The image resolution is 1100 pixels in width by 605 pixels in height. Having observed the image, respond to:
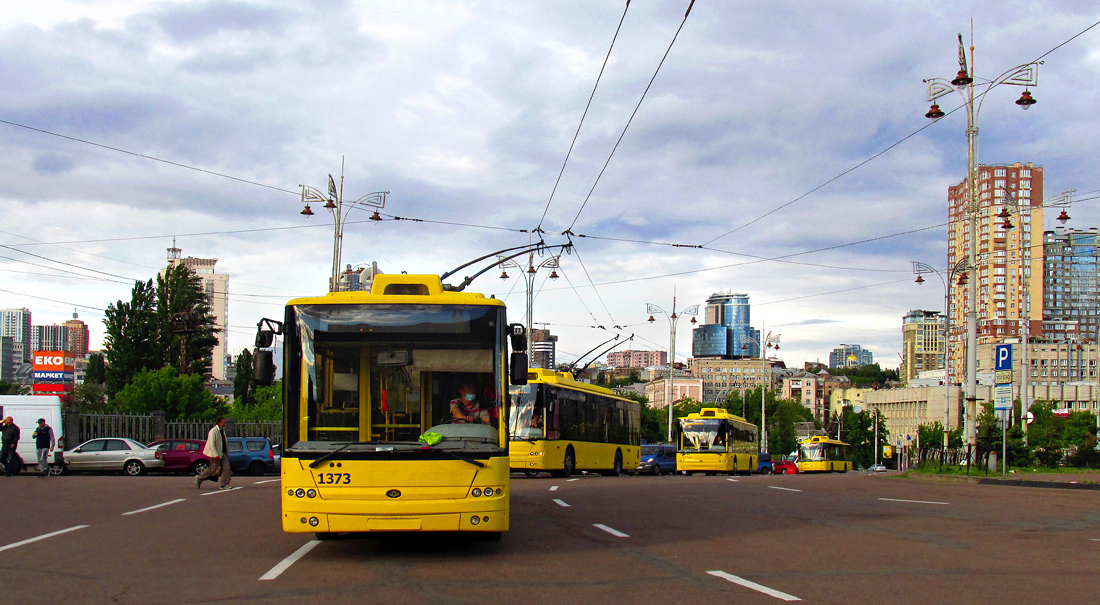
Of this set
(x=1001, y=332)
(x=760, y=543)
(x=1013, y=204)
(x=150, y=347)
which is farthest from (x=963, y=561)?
(x=1001, y=332)

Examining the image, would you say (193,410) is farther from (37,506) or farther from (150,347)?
(37,506)

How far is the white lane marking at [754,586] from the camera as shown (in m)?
7.86

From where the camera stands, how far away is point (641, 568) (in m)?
9.48

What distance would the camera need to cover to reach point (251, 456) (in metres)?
35.1

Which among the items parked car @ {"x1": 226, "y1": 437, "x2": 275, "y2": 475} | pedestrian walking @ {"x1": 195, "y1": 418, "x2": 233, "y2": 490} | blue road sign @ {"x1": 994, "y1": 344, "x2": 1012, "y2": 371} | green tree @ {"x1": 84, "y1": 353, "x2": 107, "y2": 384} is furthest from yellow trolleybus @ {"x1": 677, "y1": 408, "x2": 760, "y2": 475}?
green tree @ {"x1": 84, "y1": 353, "x2": 107, "y2": 384}

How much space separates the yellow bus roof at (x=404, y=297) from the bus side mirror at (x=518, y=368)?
1.91 ft

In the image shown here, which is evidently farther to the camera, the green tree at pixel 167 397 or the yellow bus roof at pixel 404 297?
the green tree at pixel 167 397

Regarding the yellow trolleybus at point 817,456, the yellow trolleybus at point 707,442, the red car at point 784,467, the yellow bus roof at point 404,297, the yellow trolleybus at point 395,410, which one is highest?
the yellow bus roof at point 404,297

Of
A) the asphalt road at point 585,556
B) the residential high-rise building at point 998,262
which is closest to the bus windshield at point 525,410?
the asphalt road at point 585,556

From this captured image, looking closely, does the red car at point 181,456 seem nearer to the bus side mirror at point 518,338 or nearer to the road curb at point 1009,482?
the road curb at point 1009,482

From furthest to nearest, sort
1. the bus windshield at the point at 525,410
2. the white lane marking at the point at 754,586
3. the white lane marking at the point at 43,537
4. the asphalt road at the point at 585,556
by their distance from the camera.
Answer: the bus windshield at the point at 525,410 < the white lane marking at the point at 43,537 < the asphalt road at the point at 585,556 < the white lane marking at the point at 754,586

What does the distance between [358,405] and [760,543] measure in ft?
16.6

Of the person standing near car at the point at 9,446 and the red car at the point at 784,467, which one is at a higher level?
the person standing near car at the point at 9,446

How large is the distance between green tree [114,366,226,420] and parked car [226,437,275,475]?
1976cm
